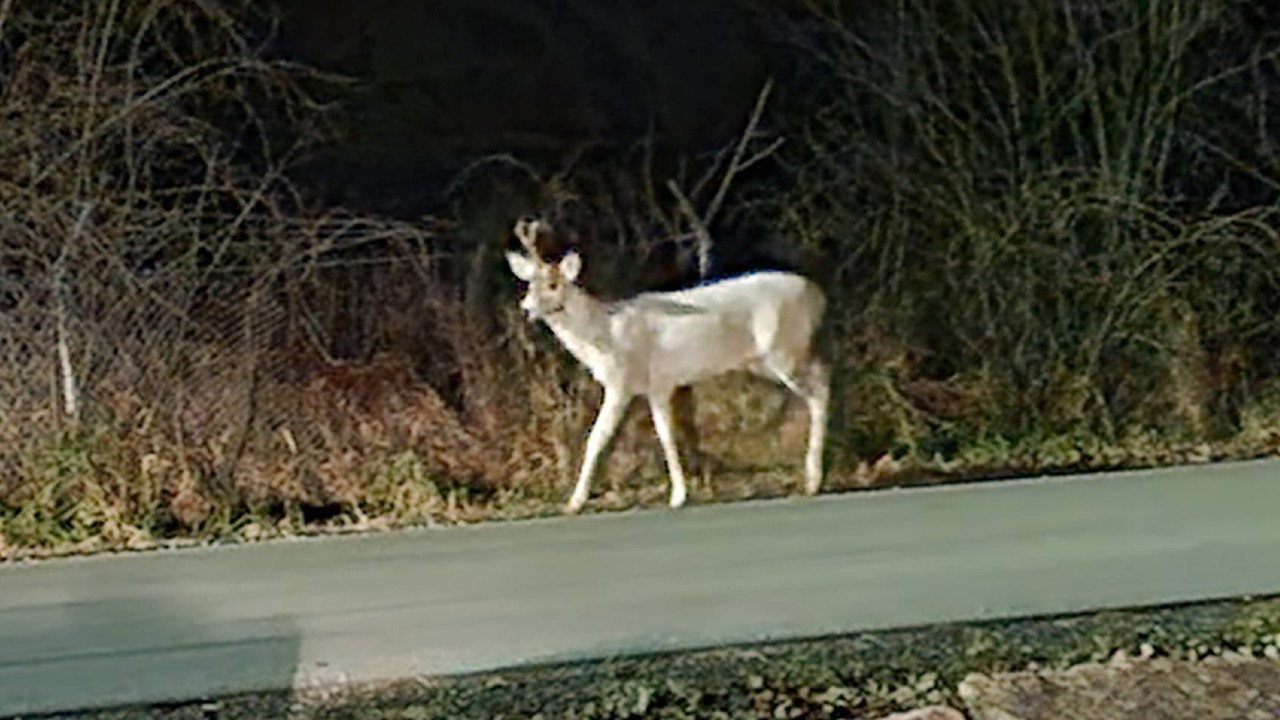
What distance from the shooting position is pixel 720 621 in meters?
1.84

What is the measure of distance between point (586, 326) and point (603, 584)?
44 centimetres

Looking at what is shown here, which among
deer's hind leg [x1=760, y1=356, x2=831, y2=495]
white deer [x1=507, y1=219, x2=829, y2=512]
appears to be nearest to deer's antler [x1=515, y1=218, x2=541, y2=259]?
white deer [x1=507, y1=219, x2=829, y2=512]

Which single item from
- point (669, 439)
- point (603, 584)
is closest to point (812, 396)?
point (669, 439)

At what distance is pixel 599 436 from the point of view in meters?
2.34

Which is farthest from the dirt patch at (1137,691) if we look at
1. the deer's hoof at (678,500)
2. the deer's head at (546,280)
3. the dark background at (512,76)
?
the dark background at (512,76)

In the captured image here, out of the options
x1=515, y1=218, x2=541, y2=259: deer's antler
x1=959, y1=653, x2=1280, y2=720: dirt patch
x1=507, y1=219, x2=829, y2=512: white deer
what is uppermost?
x1=515, y1=218, x2=541, y2=259: deer's antler

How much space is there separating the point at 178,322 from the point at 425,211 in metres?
0.45

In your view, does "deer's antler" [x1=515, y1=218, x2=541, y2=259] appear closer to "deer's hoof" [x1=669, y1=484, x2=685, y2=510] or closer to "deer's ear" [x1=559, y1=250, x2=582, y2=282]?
"deer's ear" [x1=559, y1=250, x2=582, y2=282]

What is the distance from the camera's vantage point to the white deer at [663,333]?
7.52 feet

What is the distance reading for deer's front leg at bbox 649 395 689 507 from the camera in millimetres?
2344

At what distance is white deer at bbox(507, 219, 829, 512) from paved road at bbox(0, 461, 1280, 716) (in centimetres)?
18

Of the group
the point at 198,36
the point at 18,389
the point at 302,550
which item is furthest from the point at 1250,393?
the point at 18,389

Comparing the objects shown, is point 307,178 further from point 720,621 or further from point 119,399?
point 720,621

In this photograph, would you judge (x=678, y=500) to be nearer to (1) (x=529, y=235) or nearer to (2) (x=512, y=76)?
(1) (x=529, y=235)
